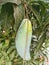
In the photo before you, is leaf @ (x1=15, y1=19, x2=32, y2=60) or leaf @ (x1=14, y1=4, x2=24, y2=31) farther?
leaf @ (x1=14, y1=4, x2=24, y2=31)

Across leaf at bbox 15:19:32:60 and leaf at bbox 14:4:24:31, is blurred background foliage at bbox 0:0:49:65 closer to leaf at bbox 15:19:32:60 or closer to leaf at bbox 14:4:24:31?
leaf at bbox 14:4:24:31

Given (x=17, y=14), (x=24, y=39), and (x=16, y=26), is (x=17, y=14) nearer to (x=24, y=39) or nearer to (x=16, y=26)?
(x=16, y=26)

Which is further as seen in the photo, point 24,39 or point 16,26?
point 16,26

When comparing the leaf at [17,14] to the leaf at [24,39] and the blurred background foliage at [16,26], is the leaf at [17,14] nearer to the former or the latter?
the blurred background foliage at [16,26]

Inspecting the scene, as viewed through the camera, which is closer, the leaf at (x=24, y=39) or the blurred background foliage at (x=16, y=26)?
the leaf at (x=24, y=39)

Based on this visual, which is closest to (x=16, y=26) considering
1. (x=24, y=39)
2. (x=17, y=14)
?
(x=17, y=14)

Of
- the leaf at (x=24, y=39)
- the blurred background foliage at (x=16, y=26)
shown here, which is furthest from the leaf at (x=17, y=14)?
the leaf at (x=24, y=39)

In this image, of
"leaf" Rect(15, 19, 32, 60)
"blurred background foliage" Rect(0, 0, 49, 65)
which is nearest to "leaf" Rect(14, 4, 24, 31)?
"blurred background foliage" Rect(0, 0, 49, 65)

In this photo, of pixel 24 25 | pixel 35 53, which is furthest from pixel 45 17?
pixel 24 25

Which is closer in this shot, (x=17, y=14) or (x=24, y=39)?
(x=24, y=39)

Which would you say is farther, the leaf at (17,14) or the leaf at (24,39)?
the leaf at (17,14)

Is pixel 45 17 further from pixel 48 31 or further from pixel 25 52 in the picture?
pixel 25 52
